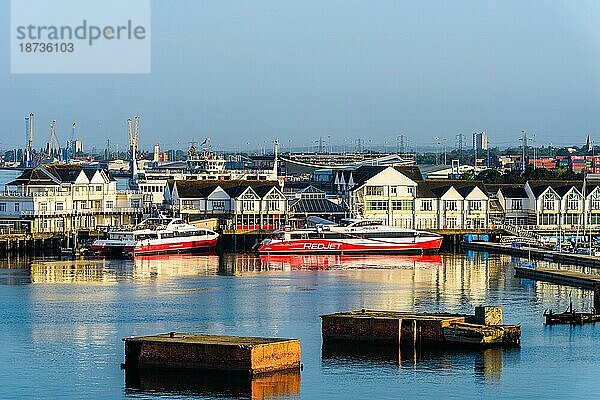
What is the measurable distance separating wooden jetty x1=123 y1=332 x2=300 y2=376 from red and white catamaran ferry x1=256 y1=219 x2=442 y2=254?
36.6m

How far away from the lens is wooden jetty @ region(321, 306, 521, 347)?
111ft

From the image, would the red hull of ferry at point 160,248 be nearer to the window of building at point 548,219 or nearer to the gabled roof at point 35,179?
the gabled roof at point 35,179

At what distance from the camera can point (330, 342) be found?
34.6m

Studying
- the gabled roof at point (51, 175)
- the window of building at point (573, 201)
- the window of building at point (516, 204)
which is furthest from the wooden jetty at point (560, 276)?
the gabled roof at point (51, 175)

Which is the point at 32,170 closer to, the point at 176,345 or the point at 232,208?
the point at 232,208

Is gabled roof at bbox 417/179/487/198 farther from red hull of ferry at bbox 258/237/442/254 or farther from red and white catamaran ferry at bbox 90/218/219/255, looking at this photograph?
red and white catamaran ferry at bbox 90/218/219/255

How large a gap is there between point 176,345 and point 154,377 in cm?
91

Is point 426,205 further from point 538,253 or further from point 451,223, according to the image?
point 538,253

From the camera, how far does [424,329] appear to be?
112 feet

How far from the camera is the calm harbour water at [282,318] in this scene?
29422 mm

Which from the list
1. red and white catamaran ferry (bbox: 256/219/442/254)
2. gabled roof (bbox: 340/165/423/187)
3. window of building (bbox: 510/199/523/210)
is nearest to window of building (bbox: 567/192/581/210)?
window of building (bbox: 510/199/523/210)

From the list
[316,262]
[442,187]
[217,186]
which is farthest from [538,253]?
[217,186]

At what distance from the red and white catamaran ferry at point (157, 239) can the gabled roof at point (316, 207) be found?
21.4 ft

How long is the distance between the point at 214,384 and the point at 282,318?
10.6m
